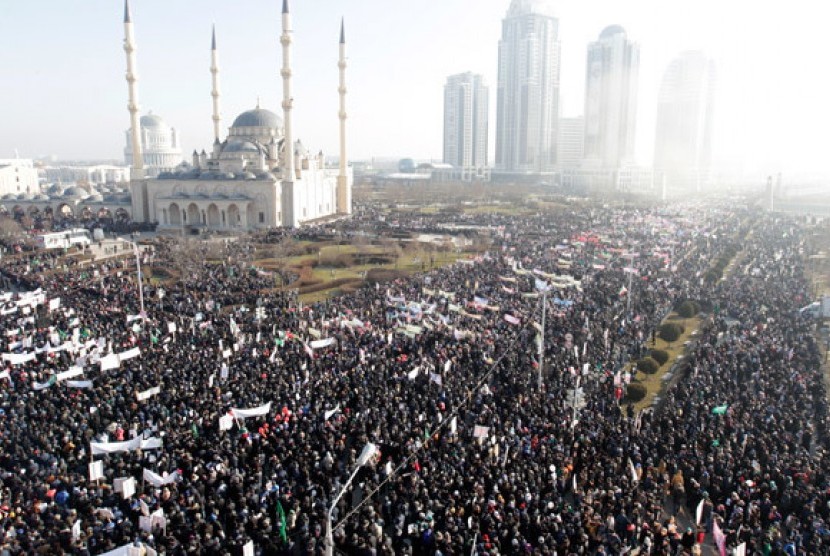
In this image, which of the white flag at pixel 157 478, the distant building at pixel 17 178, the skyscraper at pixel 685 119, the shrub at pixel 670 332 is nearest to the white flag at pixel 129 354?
the white flag at pixel 157 478

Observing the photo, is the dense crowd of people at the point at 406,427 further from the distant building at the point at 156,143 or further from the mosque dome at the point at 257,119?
the distant building at the point at 156,143

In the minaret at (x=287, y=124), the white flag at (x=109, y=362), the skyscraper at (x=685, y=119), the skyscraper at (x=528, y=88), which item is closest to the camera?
the white flag at (x=109, y=362)

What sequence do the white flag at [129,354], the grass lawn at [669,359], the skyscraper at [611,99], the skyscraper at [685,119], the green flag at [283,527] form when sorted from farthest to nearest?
1. the skyscraper at [685,119]
2. the skyscraper at [611,99]
3. the grass lawn at [669,359]
4. the white flag at [129,354]
5. the green flag at [283,527]

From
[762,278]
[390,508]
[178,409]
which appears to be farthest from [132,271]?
[762,278]

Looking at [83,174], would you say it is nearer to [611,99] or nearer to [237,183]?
[237,183]

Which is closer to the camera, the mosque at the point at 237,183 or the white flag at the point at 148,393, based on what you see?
the white flag at the point at 148,393

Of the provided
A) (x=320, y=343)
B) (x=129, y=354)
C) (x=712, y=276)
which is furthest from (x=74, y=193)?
(x=712, y=276)
